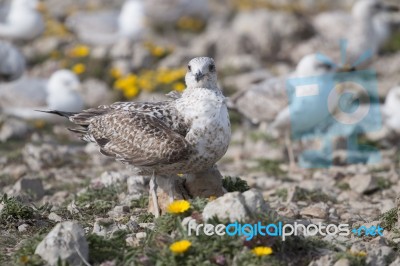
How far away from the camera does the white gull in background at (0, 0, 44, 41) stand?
Result: 15.7 m

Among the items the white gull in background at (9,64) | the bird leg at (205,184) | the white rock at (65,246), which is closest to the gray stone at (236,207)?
the white rock at (65,246)

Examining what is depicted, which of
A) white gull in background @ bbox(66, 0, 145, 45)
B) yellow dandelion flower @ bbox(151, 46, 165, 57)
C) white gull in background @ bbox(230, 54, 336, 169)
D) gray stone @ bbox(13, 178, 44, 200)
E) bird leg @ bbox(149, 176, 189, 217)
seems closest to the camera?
bird leg @ bbox(149, 176, 189, 217)

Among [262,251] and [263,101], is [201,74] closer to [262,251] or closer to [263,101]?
[262,251]

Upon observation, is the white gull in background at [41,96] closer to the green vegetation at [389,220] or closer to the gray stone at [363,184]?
the gray stone at [363,184]

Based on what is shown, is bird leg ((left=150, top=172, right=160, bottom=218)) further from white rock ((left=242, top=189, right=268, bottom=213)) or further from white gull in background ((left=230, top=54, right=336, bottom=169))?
white gull in background ((left=230, top=54, right=336, bottom=169))

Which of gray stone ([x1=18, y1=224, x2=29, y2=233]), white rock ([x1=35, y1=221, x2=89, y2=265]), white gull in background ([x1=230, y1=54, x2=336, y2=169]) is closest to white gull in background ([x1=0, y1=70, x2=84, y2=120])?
white gull in background ([x1=230, y1=54, x2=336, y2=169])

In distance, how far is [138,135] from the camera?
21.9ft

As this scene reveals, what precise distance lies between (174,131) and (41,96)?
6433 mm

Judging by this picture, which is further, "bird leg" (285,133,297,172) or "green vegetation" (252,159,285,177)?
"bird leg" (285,133,297,172)

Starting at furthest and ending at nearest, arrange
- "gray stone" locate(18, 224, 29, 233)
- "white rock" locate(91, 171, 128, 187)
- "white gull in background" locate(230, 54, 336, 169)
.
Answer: "white gull in background" locate(230, 54, 336, 169) < "white rock" locate(91, 171, 128, 187) < "gray stone" locate(18, 224, 29, 233)

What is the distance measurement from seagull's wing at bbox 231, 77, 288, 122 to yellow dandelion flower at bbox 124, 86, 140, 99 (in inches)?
95.4

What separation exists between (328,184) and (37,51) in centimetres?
859

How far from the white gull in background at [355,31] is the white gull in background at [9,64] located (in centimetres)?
536

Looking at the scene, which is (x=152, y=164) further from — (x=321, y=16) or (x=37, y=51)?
(x=321, y=16)
